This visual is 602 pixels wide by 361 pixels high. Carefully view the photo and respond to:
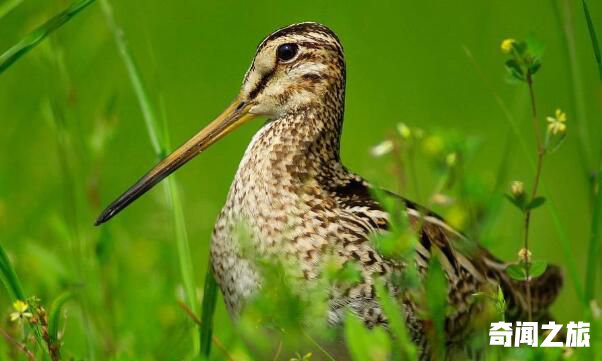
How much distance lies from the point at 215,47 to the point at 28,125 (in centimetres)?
243

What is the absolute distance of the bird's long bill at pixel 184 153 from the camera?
467cm

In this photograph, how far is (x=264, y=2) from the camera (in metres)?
10.1

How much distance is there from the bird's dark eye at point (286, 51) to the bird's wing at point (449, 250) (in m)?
0.41

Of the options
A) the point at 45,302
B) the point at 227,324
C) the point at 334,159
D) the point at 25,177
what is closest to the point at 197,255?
the point at 25,177

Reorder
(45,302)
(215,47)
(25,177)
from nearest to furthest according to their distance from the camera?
(45,302), (25,177), (215,47)

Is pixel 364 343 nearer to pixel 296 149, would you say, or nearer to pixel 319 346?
pixel 319 346

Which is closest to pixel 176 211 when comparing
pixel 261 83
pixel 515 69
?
pixel 261 83

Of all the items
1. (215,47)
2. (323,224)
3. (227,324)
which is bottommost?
(227,324)

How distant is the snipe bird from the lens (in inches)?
172

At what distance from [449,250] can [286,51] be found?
775 mm

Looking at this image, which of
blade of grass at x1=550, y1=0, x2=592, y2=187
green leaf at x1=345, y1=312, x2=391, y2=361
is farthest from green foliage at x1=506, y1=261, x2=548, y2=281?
blade of grass at x1=550, y1=0, x2=592, y2=187

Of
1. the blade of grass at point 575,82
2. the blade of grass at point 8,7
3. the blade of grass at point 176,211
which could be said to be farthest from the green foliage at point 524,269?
the blade of grass at point 8,7

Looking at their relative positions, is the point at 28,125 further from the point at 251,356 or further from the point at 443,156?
the point at 443,156

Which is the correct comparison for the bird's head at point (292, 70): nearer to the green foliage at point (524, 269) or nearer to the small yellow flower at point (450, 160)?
the small yellow flower at point (450, 160)
